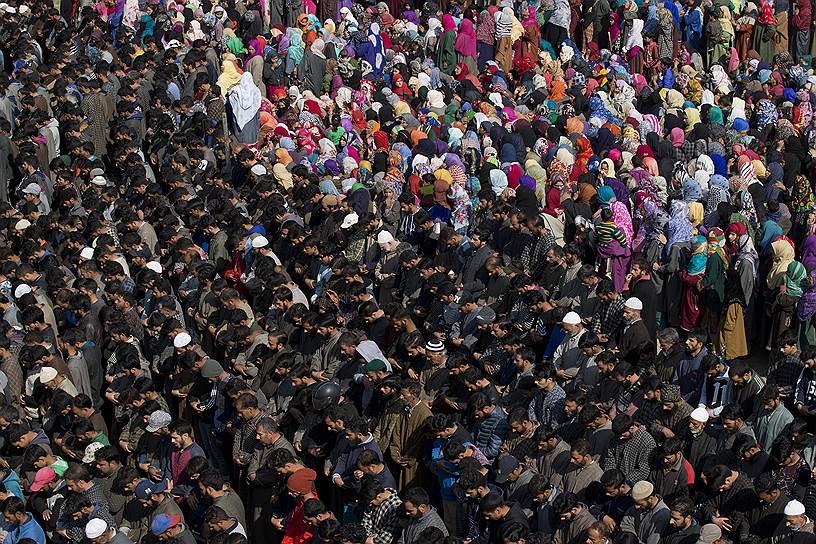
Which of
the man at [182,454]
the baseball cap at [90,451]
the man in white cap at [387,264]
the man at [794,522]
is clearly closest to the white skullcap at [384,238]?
the man in white cap at [387,264]

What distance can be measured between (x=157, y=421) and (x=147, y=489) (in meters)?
1.21

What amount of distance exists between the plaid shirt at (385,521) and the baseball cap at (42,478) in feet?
8.57

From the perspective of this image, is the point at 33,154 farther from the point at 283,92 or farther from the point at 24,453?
the point at 24,453

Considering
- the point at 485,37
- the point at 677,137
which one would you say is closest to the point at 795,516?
the point at 677,137

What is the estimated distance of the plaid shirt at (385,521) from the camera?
32.8ft

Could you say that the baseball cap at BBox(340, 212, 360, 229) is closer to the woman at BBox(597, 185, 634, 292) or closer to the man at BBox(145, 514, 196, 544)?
the woman at BBox(597, 185, 634, 292)

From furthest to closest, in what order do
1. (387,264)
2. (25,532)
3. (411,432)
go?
(387,264) → (411,432) → (25,532)

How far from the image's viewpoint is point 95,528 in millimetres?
9820

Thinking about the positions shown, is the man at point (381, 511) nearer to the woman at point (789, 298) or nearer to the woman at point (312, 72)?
the woman at point (789, 298)

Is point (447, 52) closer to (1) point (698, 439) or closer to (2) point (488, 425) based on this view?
(2) point (488, 425)

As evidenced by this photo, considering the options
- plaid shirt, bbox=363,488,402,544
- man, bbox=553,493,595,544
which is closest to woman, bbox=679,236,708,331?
man, bbox=553,493,595,544

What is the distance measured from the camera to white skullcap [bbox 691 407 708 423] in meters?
10.8

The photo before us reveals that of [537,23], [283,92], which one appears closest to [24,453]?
[283,92]

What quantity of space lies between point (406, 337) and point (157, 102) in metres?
8.10
